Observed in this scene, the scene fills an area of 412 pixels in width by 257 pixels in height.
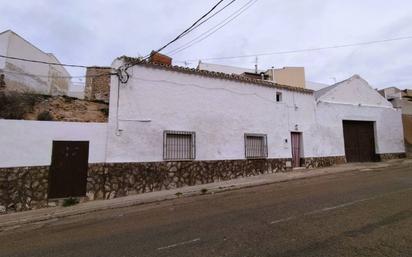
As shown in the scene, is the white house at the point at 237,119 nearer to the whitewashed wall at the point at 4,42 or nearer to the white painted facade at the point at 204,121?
the white painted facade at the point at 204,121

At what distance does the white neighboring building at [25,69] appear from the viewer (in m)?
14.2

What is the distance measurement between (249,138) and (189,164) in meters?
3.72

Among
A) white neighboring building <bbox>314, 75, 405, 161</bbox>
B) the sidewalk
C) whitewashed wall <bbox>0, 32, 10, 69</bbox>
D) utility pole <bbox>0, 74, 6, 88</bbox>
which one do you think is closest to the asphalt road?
the sidewalk

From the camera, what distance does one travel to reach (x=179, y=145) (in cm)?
1243

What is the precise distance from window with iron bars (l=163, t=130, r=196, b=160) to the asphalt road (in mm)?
3462

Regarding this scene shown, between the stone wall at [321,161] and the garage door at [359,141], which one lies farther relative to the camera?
the garage door at [359,141]

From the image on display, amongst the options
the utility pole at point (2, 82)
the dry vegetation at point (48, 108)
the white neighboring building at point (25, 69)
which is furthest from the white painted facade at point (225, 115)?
the white neighboring building at point (25, 69)

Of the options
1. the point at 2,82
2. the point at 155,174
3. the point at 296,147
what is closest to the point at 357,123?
the point at 296,147

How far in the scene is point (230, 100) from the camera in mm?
13992

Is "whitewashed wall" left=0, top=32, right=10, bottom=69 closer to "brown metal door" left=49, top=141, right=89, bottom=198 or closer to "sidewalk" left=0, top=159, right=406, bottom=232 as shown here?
"brown metal door" left=49, top=141, right=89, bottom=198

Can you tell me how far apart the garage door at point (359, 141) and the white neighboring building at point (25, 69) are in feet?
62.1

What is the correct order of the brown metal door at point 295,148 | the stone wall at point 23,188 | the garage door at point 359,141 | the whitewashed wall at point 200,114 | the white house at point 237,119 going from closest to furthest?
1. the stone wall at point 23,188
2. the whitewashed wall at point 200,114
3. the white house at point 237,119
4. the brown metal door at point 295,148
5. the garage door at point 359,141

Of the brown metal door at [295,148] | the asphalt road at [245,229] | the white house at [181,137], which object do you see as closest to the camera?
the asphalt road at [245,229]

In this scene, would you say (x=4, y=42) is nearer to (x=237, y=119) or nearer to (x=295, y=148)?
(x=237, y=119)
